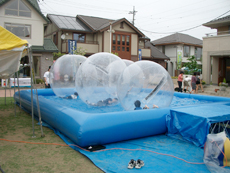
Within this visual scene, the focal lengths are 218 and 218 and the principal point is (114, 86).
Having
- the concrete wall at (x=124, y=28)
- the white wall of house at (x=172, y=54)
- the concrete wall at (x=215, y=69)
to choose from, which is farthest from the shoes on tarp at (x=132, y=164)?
the white wall of house at (x=172, y=54)

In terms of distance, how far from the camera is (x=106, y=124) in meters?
4.96

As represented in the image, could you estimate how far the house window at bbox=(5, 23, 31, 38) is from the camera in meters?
20.4

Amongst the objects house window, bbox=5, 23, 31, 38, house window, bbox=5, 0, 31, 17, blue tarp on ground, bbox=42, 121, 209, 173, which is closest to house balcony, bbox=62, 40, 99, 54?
house window, bbox=5, 23, 31, 38

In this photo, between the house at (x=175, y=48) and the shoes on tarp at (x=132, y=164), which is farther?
the house at (x=175, y=48)

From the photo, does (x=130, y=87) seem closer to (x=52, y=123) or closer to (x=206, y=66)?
(x=52, y=123)

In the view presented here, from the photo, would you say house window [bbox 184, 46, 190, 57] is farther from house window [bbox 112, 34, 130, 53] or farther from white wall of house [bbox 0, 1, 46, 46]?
white wall of house [bbox 0, 1, 46, 46]

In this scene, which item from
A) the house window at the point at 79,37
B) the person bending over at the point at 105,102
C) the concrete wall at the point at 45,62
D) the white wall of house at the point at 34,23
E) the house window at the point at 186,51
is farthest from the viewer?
the house window at the point at 186,51

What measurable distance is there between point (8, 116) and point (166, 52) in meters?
32.9

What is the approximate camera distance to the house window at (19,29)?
20.4 metres

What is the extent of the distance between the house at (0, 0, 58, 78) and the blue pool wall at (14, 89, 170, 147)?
16.8 metres

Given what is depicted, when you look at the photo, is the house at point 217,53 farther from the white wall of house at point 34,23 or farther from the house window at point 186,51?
the house window at point 186,51

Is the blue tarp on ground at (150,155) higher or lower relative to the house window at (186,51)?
lower

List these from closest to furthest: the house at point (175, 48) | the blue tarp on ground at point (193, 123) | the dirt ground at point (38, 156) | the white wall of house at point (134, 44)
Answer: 1. the dirt ground at point (38, 156)
2. the blue tarp on ground at point (193, 123)
3. the white wall of house at point (134, 44)
4. the house at point (175, 48)

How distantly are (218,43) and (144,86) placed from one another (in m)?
Result: 14.9
